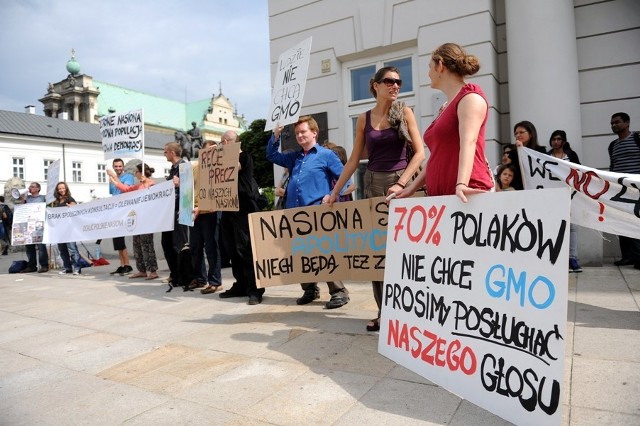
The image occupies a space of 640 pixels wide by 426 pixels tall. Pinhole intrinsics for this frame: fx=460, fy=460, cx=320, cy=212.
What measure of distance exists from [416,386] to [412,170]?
1.60m

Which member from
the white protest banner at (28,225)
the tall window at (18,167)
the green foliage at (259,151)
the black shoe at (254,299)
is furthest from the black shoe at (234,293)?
the tall window at (18,167)

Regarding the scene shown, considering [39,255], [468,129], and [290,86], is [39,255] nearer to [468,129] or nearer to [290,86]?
[290,86]

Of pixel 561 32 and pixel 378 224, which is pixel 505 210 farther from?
pixel 561 32

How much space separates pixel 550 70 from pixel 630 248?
2773mm

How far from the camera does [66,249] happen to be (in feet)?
30.1

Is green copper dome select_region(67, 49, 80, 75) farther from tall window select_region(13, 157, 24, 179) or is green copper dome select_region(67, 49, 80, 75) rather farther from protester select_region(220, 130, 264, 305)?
protester select_region(220, 130, 264, 305)

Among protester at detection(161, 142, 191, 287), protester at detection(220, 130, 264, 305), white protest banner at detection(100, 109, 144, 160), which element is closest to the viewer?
protester at detection(220, 130, 264, 305)

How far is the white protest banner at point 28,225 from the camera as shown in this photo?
948 centimetres

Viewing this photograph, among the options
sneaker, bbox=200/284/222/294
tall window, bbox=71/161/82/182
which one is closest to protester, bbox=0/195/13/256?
sneaker, bbox=200/284/222/294

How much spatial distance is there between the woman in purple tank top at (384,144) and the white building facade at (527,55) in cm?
403

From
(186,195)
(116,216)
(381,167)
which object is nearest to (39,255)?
(116,216)

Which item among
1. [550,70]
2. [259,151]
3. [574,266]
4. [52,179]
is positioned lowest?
[574,266]

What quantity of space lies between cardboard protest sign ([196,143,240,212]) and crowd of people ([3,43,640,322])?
0.55 ft

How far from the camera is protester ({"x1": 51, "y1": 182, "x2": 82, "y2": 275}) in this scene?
9.12 meters
